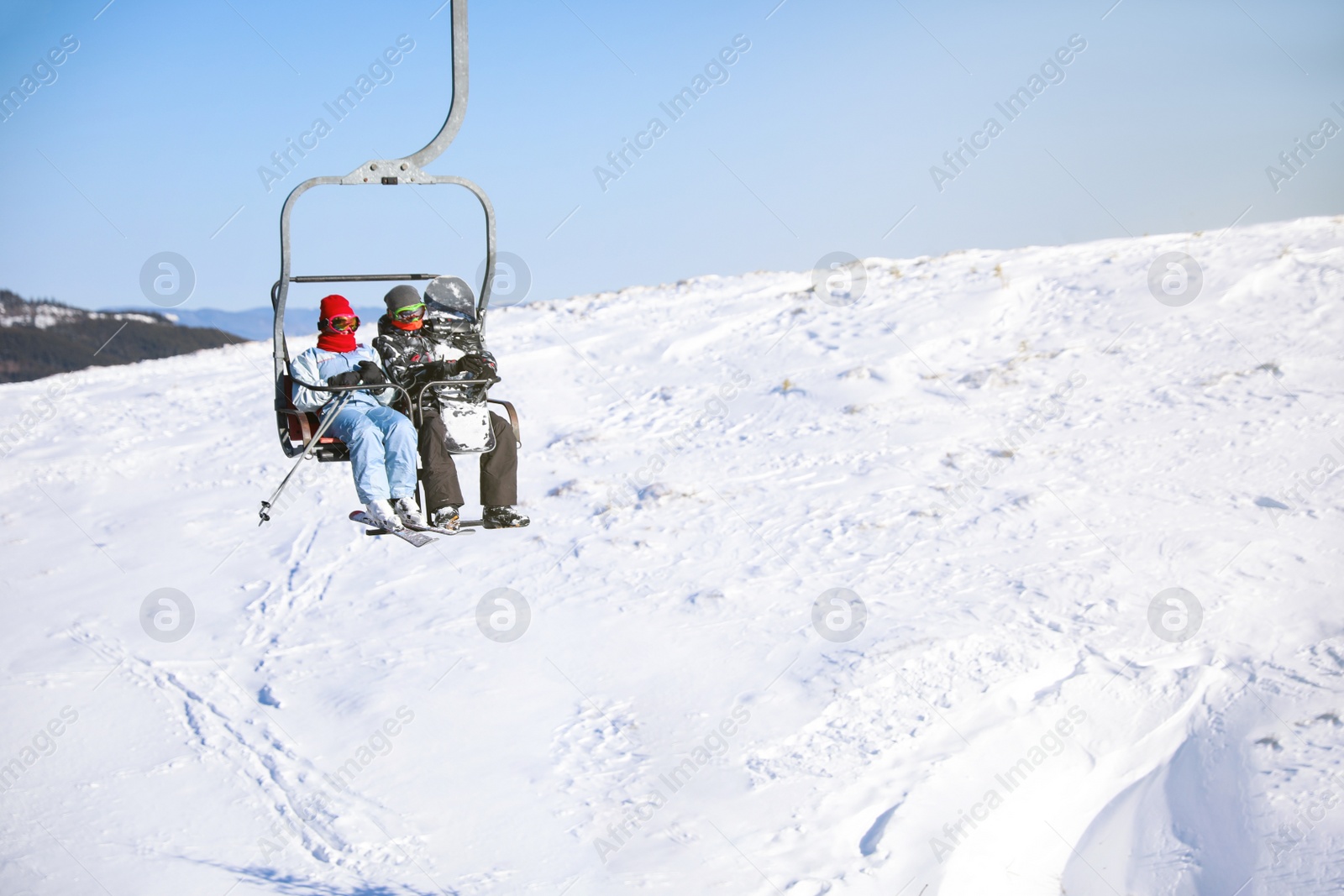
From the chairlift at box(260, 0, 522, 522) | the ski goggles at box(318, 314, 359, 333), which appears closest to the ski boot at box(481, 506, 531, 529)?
the chairlift at box(260, 0, 522, 522)

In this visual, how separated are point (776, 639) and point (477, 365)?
5990mm

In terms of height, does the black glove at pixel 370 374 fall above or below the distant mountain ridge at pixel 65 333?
below

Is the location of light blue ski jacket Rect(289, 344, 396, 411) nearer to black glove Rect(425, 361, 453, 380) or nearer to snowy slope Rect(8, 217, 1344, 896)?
black glove Rect(425, 361, 453, 380)

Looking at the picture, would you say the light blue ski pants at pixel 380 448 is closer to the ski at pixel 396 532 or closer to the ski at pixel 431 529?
the ski at pixel 396 532

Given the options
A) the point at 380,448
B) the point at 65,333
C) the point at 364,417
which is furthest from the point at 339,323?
the point at 65,333

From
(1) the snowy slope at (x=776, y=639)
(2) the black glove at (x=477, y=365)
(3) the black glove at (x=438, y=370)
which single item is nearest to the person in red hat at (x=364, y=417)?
(3) the black glove at (x=438, y=370)

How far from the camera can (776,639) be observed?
35.8ft

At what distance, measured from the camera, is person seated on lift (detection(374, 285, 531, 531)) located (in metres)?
5.76

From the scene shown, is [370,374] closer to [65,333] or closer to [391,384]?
[391,384]

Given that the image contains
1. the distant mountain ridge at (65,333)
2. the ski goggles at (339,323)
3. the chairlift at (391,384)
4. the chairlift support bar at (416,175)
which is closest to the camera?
the chairlift support bar at (416,175)

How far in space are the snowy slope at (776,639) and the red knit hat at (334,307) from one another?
5444 mm

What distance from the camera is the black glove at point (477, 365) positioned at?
5781mm

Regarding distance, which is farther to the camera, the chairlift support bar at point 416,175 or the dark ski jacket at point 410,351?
the dark ski jacket at point 410,351

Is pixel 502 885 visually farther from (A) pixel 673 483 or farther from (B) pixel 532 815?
(A) pixel 673 483
